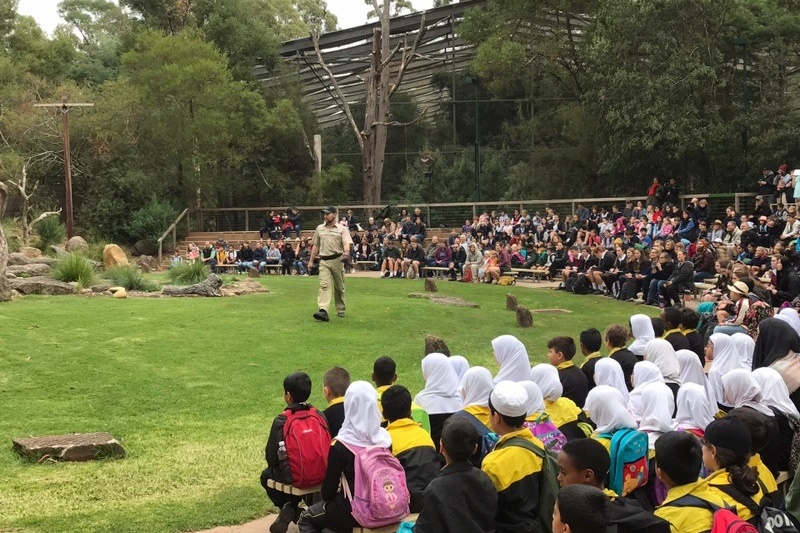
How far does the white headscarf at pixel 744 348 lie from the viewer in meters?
7.65

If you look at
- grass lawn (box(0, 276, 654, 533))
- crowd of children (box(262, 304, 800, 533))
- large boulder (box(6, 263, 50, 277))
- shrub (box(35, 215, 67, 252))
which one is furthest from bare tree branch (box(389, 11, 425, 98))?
crowd of children (box(262, 304, 800, 533))

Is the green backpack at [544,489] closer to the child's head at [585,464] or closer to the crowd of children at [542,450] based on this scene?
the crowd of children at [542,450]

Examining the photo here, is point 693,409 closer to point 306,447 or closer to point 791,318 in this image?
point 306,447

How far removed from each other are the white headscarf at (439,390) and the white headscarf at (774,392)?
208cm

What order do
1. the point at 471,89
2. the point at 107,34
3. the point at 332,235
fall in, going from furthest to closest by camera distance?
the point at 107,34, the point at 471,89, the point at 332,235

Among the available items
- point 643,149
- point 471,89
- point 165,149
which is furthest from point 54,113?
point 643,149

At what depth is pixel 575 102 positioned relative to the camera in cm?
3581

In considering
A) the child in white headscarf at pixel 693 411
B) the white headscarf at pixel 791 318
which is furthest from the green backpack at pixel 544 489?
the white headscarf at pixel 791 318

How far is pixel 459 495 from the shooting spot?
13.9 feet

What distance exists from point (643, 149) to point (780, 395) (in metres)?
24.2

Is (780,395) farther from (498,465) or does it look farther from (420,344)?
(420,344)

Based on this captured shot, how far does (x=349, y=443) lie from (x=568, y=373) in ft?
8.31

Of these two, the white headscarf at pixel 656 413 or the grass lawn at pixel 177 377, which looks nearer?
the white headscarf at pixel 656 413

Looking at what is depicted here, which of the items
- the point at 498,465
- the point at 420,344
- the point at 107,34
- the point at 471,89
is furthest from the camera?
the point at 107,34
